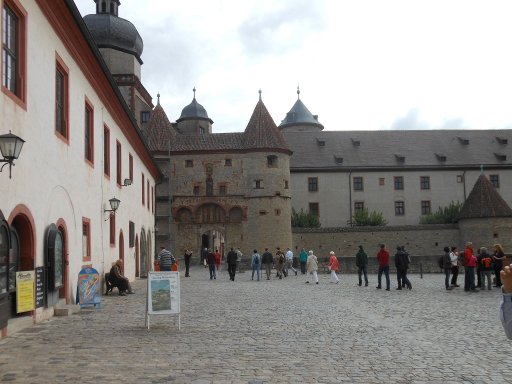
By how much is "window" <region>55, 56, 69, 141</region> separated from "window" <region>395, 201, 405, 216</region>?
58.5 metres

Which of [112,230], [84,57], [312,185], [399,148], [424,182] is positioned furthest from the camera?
[399,148]

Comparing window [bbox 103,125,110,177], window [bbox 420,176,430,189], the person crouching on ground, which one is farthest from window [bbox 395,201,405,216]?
the person crouching on ground

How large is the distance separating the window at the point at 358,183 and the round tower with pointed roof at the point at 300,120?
35597 mm

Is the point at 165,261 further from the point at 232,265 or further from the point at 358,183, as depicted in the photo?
the point at 358,183

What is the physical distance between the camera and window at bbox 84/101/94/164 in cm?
1856

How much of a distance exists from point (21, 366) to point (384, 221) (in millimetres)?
62405

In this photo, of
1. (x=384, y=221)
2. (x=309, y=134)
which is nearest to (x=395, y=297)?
(x=384, y=221)

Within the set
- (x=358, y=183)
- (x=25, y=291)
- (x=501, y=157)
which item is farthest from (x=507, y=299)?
(x=501, y=157)

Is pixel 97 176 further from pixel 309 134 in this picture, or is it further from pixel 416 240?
pixel 309 134

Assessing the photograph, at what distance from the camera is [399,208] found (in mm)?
70188

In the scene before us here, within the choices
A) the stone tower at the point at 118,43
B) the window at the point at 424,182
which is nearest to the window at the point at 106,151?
the stone tower at the point at 118,43

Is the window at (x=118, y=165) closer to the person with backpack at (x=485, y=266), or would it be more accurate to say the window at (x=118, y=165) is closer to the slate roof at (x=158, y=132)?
the person with backpack at (x=485, y=266)

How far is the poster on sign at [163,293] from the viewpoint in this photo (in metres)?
11.8

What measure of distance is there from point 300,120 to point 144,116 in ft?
144
